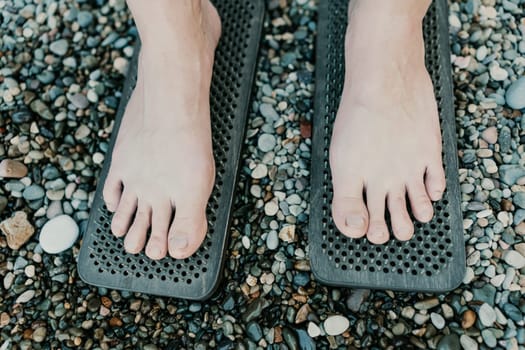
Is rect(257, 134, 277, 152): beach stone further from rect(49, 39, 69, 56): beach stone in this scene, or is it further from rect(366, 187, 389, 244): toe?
rect(49, 39, 69, 56): beach stone

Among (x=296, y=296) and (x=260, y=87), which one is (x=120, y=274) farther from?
(x=260, y=87)

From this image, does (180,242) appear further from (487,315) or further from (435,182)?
(487,315)

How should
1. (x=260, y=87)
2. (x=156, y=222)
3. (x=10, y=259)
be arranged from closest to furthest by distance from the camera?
(x=156, y=222) < (x=10, y=259) < (x=260, y=87)

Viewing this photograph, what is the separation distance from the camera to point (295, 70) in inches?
72.3

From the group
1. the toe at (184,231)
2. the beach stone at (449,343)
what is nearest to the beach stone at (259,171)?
the toe at (184,231)

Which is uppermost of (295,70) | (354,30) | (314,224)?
(354,30)

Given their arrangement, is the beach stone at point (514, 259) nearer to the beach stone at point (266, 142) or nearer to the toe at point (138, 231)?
the beach stone at point (266, 142)

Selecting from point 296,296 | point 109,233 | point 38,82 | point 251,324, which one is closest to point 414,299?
→ point 296,296

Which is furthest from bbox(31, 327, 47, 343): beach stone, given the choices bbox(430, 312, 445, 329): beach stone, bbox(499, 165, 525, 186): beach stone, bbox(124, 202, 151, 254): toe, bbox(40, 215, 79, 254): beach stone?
bbox(499, 165, 525, 186): beach stone

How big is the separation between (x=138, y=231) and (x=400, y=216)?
672 mm

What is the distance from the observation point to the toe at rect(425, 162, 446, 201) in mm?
1471

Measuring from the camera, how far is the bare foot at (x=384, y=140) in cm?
145

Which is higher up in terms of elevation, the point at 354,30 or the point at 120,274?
the point at 354,30

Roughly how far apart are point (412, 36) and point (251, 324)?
865 mm
